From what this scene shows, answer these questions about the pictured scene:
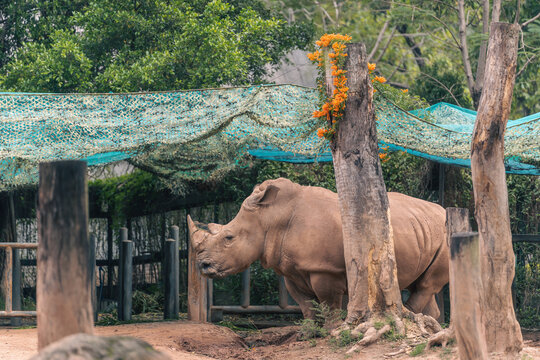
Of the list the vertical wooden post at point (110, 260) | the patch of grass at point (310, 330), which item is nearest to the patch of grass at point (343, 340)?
the patch of grass at point (310, 330)

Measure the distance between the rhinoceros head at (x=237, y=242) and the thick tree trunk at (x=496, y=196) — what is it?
9.35 feet

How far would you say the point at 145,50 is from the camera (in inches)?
479

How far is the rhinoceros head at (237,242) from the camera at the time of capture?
29.0 feet

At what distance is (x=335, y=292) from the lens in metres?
8.59

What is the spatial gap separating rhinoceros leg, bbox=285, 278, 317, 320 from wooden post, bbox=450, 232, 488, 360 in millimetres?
3405

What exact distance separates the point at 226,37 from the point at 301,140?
3.38 m

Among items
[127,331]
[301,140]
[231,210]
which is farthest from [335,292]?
[231,210]

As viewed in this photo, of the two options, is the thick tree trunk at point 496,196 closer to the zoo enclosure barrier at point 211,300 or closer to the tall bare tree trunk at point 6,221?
the zoo enclosure barrier at point 211,300

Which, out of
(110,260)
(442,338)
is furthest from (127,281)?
(442,338)

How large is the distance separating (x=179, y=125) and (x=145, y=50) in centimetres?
364

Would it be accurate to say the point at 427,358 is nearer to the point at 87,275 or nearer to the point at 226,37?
the point at 87,275

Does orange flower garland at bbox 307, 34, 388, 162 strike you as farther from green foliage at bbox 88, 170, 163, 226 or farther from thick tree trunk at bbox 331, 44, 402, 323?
green foliage at bbox 88, 170, 163, 226

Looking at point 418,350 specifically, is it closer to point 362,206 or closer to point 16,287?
point 362,206

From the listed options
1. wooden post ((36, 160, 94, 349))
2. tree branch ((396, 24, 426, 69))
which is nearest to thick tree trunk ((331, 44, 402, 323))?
wooden post ((36, 160, 94, 349))
